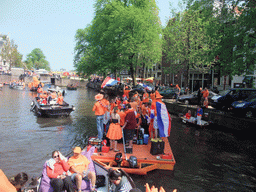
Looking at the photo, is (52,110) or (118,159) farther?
(52,110)

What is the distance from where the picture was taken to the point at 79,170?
17.9 feet

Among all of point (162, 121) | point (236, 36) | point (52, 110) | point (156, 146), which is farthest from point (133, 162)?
point (52, 110)

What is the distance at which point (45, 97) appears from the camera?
18.2 meters

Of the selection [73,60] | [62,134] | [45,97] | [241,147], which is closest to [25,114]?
[45,97]

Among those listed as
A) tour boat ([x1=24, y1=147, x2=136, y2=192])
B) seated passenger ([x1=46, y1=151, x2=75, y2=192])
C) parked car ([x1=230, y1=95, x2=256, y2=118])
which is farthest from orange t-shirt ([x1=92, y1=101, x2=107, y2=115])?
parked car ([x1=230, y1=95, x2=256, y2=118])

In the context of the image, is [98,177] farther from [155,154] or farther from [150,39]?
[150,39]

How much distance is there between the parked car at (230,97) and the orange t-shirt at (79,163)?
46.8 ft

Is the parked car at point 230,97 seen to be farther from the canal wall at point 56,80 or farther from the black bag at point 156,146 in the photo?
the canal wall at point 56,80

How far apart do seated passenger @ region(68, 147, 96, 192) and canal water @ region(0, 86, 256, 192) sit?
204 cm

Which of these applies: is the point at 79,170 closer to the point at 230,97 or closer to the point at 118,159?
the point at 118,159

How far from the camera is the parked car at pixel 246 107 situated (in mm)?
13951

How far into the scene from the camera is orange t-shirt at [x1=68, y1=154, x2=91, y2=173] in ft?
17.9

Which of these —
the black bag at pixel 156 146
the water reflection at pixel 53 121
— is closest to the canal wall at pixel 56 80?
the water reflection at pixel 53 121

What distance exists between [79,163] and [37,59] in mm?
129615
